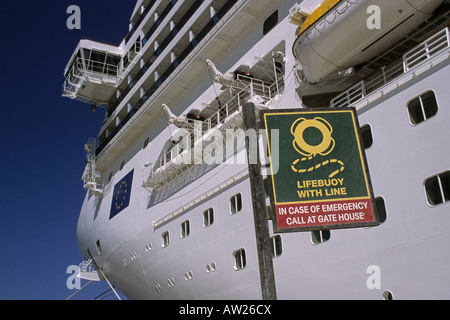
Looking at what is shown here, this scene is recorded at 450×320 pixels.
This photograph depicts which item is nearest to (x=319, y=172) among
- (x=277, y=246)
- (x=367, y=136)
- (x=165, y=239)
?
(x=367, y=136)

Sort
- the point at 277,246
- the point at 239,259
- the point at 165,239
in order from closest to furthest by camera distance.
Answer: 1. the point at 277,246
2. the point at 239,259
3. the point at 165,239

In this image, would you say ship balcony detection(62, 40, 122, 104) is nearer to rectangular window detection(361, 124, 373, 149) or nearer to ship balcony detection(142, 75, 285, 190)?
ship balcony detection(142, 75, 285, 190)

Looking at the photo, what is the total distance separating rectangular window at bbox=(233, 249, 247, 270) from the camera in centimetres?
1328

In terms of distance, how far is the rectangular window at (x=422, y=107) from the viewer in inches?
374

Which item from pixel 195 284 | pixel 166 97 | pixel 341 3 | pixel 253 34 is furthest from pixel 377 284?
pixel 166 97

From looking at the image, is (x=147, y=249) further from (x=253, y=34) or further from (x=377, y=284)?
(x=377, y=284)

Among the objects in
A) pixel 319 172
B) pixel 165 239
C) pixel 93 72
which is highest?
pixel 93 72

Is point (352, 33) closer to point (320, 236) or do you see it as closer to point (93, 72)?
point (320, 236)

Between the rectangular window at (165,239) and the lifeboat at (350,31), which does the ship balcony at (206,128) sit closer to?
the rectangular window at (165,239)

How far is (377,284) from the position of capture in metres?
9.45

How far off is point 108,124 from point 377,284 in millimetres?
22462

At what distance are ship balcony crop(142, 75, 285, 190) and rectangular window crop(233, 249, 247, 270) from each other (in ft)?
13.5

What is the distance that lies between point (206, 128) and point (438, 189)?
10.8 m

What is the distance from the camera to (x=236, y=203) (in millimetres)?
13836
